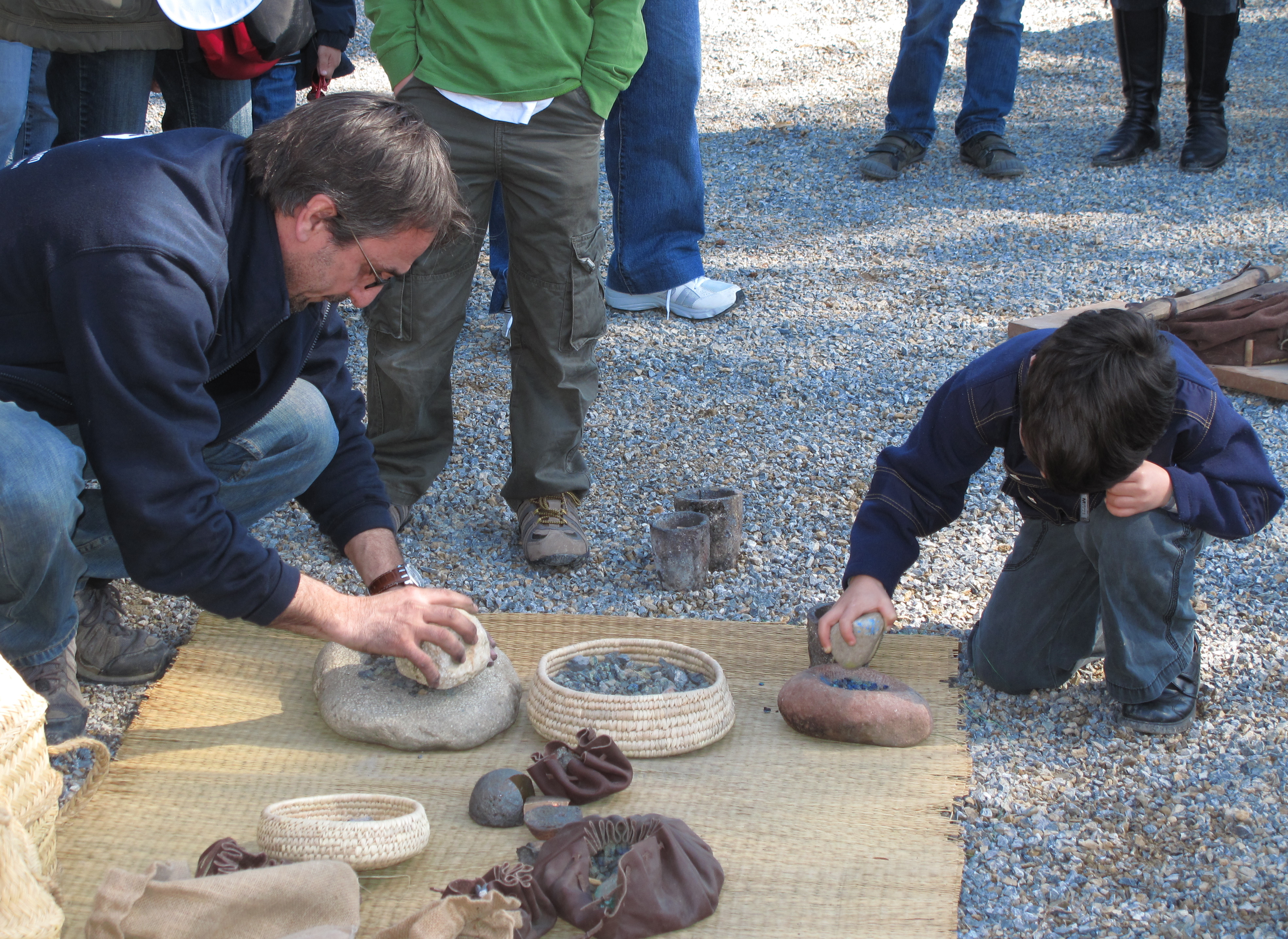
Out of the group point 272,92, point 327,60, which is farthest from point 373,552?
point 272,92

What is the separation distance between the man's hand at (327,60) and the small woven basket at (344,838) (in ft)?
10.1

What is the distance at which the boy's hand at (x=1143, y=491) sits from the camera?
2.24 meters

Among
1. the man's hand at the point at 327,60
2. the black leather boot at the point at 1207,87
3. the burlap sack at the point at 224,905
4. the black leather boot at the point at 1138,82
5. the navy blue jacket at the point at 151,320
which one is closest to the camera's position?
the burlap sack at the point at 224,905

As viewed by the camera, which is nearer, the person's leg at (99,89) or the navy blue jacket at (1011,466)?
the navy blue jacket at (1011,466)

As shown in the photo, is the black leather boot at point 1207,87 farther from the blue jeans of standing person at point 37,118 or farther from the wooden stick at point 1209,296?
the blue jeans of standing person at point 37,118

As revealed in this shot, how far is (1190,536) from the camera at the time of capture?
7.87ft

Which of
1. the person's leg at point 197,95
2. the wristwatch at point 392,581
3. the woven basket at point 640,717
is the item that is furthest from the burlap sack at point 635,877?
the person's leg at point 197,95

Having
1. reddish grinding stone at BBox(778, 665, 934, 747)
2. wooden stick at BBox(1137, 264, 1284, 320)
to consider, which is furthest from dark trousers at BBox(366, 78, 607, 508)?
wooden stick at BBox(1137, 264, 1284, 320)

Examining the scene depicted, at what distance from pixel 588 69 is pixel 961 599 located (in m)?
1.76

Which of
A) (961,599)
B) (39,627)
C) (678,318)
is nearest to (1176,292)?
(678,318)

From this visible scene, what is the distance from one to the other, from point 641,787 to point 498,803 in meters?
0.30

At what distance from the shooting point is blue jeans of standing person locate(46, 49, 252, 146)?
3555 millimetres

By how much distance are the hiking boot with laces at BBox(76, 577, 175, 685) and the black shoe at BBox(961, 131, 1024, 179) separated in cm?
568

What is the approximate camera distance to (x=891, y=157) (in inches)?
274
